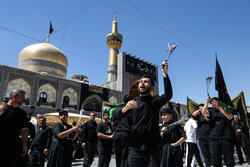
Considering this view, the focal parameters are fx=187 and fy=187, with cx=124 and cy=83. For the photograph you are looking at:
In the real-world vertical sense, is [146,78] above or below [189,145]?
above

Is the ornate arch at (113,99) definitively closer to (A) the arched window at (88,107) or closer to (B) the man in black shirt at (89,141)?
(A) the arched window at (88,107)

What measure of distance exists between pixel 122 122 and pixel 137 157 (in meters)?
2.08

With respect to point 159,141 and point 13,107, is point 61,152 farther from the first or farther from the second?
point 159,141

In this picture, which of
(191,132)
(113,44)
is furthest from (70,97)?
(191,132)

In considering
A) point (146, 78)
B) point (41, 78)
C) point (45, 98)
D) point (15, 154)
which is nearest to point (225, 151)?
point (146, 78)

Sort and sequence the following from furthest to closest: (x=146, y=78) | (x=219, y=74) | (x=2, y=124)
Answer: (x=219, y=74) → (x=2, y=124) → (x=146, y=78)

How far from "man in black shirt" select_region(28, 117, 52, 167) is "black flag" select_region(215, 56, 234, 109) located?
Result: 14.6ft

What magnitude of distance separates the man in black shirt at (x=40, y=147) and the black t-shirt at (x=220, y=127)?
334cm

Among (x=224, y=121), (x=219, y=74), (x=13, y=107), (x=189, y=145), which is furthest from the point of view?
(x=219, y=74)

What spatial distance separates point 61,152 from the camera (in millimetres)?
3562

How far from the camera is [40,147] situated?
4043 mm

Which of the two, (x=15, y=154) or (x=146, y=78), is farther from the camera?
(x=15, y=154)

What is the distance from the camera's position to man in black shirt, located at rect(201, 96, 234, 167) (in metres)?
3.18

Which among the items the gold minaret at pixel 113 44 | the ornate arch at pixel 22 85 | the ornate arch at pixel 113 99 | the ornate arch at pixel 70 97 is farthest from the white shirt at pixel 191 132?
the gold minaret at pixel 113 44
